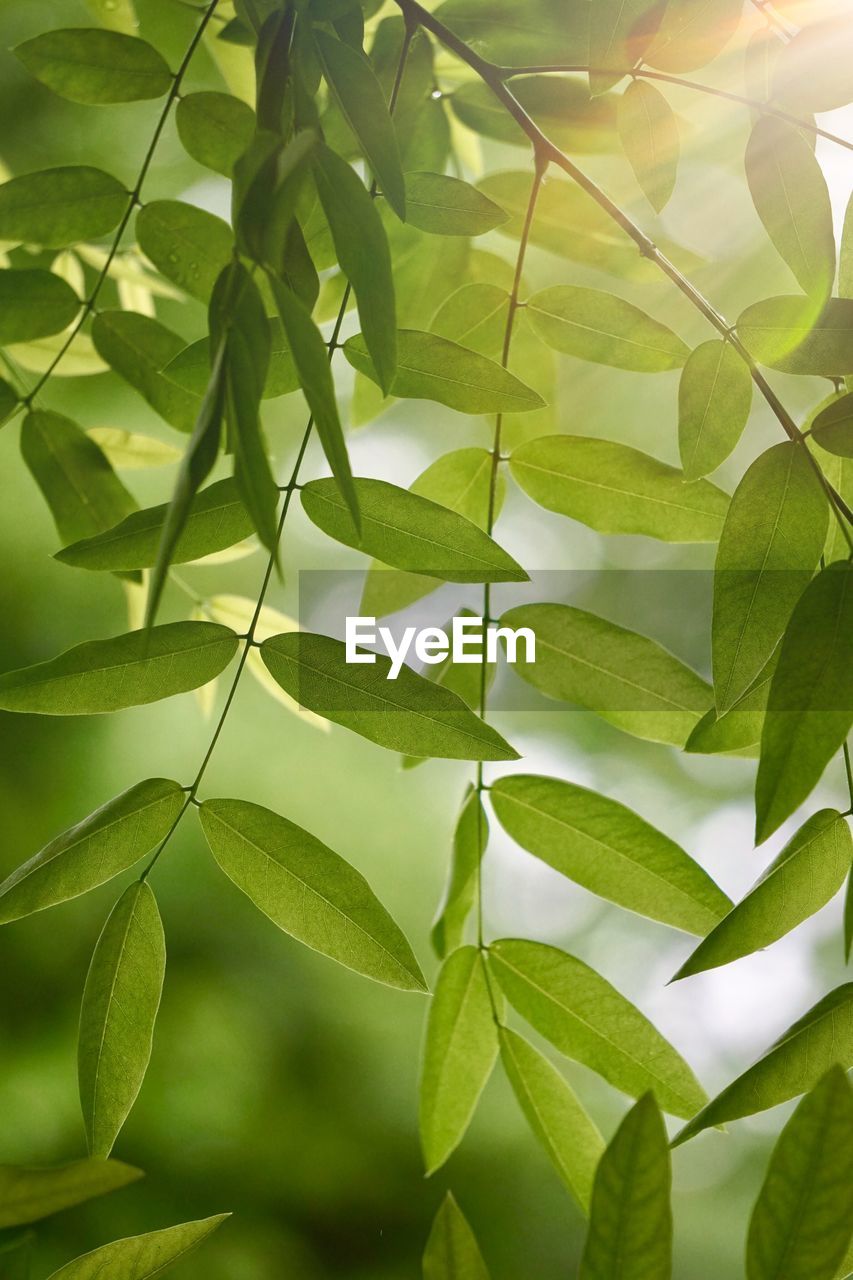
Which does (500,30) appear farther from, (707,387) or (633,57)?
(707,387)

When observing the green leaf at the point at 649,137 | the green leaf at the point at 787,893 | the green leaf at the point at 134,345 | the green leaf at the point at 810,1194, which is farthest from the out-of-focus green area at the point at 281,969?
the green leaf at the point at 810,1194

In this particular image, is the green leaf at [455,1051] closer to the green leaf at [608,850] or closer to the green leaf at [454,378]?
the green leaf at [608,850]

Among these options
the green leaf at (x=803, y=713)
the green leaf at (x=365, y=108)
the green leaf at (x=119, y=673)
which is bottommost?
the green leaf at (x=803, y=713)

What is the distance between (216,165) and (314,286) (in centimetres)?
24

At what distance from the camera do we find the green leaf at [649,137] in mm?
503

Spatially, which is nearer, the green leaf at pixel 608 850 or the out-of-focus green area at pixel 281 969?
the green leaf at pixel 608 850

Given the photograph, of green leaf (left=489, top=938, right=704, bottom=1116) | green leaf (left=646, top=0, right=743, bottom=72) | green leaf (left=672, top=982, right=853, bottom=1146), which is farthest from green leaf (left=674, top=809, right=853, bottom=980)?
green leaf (left=646, top=0, right=743, bottom=72)

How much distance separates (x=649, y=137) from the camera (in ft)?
1.67

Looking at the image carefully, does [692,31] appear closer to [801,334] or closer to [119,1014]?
[801,334]

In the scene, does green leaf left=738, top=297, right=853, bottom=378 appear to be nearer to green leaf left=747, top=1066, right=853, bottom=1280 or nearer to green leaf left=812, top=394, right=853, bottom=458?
green leaf left=812, top=394, right=853, bottom=458

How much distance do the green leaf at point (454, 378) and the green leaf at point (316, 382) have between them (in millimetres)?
157

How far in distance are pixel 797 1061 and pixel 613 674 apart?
0.23 metres

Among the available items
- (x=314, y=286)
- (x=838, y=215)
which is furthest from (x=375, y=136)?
(x=838, y=215)

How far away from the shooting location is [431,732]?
0.43m
